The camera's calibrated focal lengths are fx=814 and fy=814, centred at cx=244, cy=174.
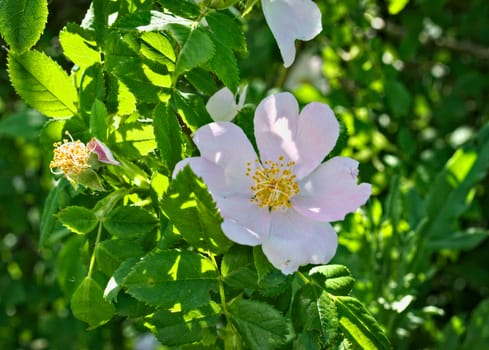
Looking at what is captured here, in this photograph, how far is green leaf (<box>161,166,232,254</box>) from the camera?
77 cm

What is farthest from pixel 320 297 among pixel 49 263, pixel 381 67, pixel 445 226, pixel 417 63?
pixel 417 63

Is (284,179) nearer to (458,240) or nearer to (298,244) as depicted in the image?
(298,244)

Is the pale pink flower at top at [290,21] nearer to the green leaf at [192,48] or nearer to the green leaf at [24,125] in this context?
the green leaf at [192,48]

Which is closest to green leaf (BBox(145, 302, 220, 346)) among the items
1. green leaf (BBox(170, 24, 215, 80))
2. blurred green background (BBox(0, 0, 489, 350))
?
green leaf (BBox(170, 24, 215, 80))

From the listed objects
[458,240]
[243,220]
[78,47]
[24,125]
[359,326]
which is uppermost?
[78,47]

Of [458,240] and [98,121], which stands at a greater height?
[98,121]

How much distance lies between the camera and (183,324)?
84 centimetres

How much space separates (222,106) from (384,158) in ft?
2.26

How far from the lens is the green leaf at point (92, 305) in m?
0.86

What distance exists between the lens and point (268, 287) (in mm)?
845

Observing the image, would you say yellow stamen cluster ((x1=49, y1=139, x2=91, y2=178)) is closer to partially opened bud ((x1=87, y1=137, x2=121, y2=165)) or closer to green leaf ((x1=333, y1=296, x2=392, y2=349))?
partially opened bud ((x1=87, y1=137, x2=121, y2=165))

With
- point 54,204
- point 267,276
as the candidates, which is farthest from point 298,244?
point 54,204

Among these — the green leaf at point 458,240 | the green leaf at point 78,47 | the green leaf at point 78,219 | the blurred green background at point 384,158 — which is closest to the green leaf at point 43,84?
the green leaf at point 78,47

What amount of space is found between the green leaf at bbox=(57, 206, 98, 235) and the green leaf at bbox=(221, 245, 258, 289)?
0.49 ft
